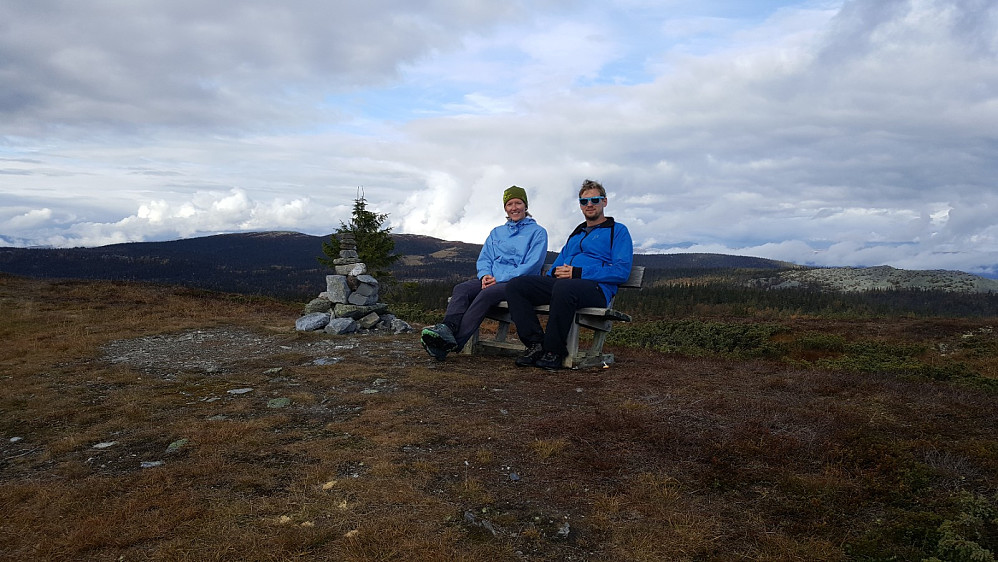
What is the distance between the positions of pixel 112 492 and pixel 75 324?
15.6 metres

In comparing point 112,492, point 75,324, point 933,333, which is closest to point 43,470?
point 112,492

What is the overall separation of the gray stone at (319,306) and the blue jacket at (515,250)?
6.23m

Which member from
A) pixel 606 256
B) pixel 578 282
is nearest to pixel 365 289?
pixel 578 282

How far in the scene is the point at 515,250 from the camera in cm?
889

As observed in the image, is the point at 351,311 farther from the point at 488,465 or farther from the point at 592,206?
the point at 488,465

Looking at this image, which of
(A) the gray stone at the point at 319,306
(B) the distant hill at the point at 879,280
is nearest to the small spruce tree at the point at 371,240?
(A) the gray stone at the point at 319,306

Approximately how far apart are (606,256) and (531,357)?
6.64ft

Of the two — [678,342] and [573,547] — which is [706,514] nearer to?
[573,547]

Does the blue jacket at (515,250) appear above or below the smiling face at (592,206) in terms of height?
below

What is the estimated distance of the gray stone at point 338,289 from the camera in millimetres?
13188

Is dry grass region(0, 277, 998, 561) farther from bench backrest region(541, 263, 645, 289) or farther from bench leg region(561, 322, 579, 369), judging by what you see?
bench backrest region(541, 263, 645, 289)

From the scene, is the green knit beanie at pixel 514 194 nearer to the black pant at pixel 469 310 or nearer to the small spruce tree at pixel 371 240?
the black pant at pixel 469 310

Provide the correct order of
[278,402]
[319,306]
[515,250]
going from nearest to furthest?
[278,402], [515,250], [319,306]

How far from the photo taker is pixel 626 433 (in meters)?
4.79
